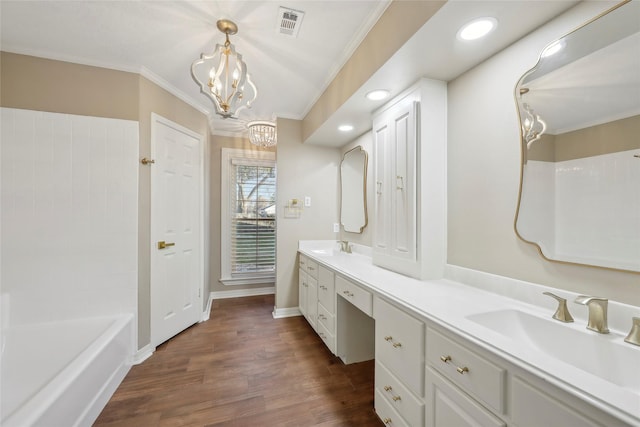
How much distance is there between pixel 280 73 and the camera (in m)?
2.27

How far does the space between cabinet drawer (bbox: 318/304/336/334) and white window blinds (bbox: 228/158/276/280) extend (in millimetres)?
1725

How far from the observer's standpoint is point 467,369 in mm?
924

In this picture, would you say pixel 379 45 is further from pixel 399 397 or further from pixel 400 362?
pixel 399 397

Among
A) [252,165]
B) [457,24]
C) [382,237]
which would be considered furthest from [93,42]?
[382,237]

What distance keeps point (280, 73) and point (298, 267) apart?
2146 mm

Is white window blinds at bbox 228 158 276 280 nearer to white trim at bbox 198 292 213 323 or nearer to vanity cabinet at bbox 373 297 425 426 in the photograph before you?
white trim at bbox 198 292 213 323

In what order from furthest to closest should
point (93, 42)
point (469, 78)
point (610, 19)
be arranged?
point (93, 42) → point (469, 78) → point (610, 19)

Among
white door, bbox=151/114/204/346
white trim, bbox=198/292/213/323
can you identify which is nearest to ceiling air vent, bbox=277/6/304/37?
white door, bbox=151/114/204/346

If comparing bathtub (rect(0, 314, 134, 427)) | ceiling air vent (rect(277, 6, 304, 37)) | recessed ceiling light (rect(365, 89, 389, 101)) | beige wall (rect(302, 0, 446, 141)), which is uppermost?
ceiling air vent (rect(277, 6, 304, 37))

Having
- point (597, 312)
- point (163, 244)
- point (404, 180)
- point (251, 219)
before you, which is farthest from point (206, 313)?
point (597, 312)

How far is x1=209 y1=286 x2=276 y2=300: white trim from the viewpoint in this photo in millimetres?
3820

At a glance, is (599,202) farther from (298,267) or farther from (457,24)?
(298,267)

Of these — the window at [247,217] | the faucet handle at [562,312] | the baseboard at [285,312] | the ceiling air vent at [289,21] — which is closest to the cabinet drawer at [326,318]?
the baseboard at [285,312]

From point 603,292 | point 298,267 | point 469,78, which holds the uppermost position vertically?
point 469,78
